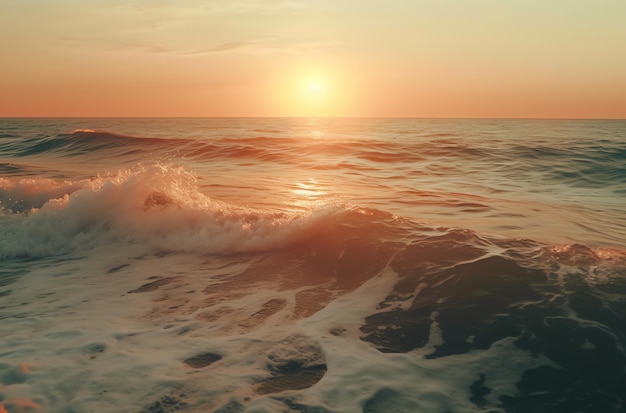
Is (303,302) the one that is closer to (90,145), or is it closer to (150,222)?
(150,222)

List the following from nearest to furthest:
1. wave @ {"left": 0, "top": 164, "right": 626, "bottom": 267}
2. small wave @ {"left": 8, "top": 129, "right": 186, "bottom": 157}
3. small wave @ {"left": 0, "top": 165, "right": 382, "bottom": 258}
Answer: wave @ {"left": 0, "top": 164, "right": 626, "bottom": 267}
small wave @ {"left": 0, "top": 165, "right": 382, "bottom": 258}
small wave @ {"left": 8, "top": 129, "right": 186, "bottom": 157}

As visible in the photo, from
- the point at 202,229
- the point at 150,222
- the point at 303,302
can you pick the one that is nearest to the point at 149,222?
the point at 150,222

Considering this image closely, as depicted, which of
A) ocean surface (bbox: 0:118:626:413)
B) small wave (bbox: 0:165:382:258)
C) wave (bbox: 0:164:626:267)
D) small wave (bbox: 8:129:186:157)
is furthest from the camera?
small wave (bbox: 8:129:186:157)

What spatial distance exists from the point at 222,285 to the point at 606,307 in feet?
14.3

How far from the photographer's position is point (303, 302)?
5.83m

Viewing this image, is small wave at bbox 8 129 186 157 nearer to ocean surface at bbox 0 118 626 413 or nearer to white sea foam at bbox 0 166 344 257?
ocean surface at bbox 0 118 626 413

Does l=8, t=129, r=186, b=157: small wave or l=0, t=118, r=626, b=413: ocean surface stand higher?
l=8, t=129, r=186, b=157: small wave

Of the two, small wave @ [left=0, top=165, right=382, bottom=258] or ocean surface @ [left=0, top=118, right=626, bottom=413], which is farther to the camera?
small wave @ [left=0, top=165, right=382, bottom=258]

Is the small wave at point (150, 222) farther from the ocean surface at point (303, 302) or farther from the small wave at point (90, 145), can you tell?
the small wave at point (90, 145)

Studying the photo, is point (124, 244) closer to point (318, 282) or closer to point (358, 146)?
point (318, 282)

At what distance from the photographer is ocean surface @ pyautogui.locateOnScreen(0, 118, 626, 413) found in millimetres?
3945

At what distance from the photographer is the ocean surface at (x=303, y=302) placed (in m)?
3.95

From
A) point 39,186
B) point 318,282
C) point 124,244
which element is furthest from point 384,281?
point 39,186

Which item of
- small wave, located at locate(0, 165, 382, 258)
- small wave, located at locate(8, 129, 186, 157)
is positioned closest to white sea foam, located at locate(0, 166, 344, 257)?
small wave, located at locate(0, 165, 382, 258)
